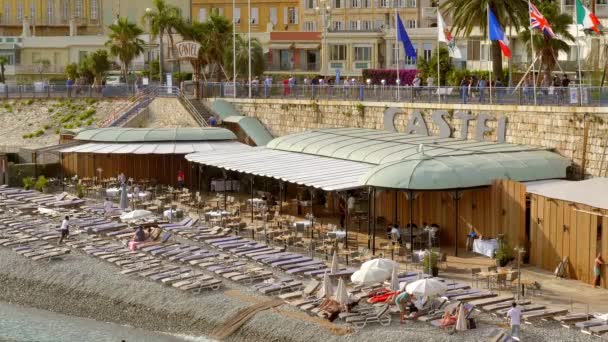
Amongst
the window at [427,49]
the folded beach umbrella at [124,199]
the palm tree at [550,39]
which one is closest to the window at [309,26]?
the window at [427,49]

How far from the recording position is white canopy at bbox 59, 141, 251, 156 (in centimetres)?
5612

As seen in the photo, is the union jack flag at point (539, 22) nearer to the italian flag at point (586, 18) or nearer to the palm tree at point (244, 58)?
the italian flag at point (586, 18)

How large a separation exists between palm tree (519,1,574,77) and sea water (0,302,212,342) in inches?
968

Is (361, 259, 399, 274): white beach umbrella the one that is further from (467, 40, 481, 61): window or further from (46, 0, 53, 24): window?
(46, 0, 53, 24): window

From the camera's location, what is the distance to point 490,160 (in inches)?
1633

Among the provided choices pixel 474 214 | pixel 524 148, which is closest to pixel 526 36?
pixel 524 148

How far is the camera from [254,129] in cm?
6097

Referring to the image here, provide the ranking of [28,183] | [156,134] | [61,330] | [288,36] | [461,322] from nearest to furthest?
1. [461,322]
2. [61,330]
3. [28,183]
4. [156,134]
5. [288,36]

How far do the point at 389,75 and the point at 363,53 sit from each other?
8.75 m

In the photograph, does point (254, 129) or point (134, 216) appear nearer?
point (134, 216)

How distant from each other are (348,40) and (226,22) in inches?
480

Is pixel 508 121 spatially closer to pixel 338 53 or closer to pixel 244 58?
pixel 244 58

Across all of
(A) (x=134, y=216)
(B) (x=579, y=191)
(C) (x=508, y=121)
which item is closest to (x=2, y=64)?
(A) (x=134, y=216)

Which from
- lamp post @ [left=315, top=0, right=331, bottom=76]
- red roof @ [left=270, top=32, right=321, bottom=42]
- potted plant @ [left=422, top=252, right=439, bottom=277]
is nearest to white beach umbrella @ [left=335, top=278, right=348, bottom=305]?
potted plant @ [left=422, top=252, right=439, bottom=277]
